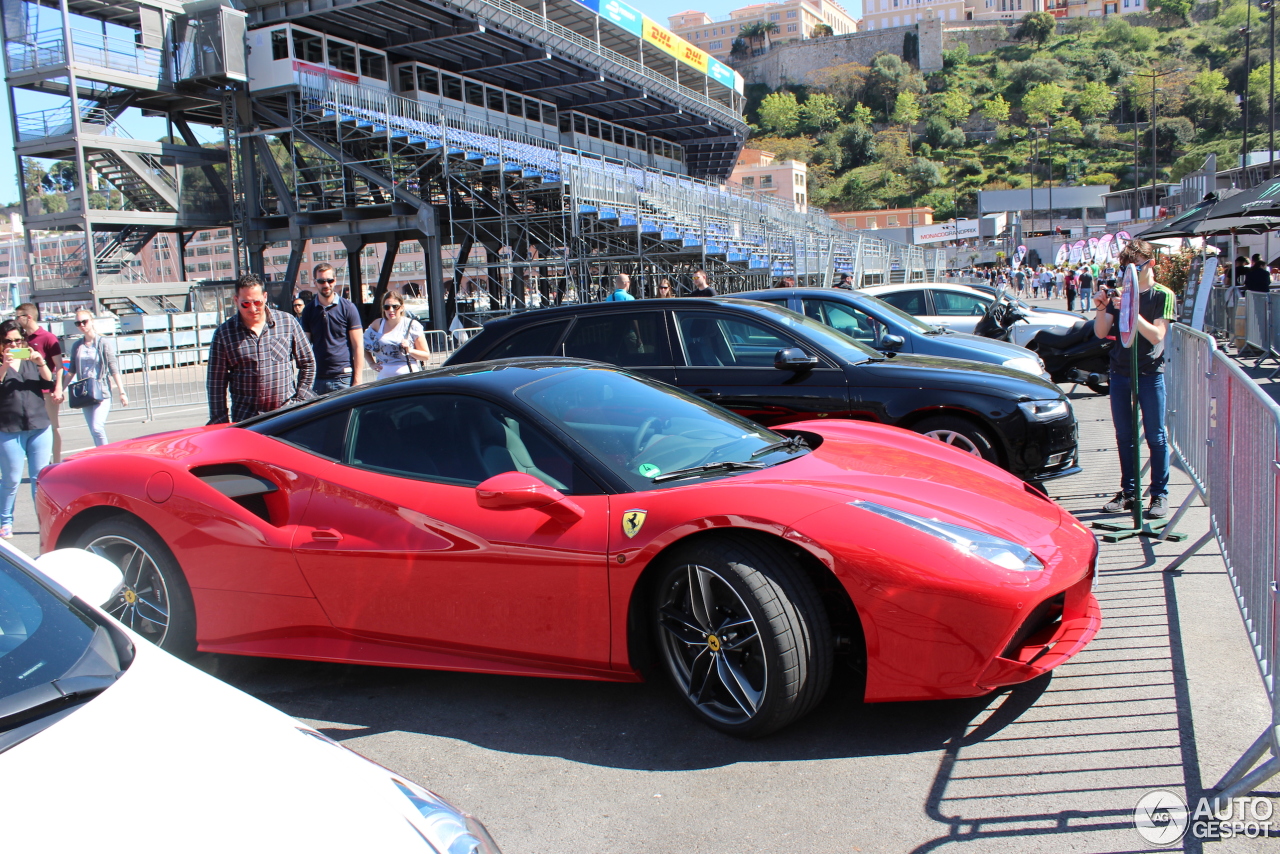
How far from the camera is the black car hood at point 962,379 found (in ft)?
20.5

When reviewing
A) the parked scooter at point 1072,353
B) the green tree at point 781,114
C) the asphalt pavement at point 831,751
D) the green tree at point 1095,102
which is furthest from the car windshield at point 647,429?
the green tree at point 1095,102

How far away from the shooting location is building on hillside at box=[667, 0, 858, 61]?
172 m

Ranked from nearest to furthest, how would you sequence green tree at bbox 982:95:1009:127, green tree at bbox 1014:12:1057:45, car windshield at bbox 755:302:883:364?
car windshield at bbox 755:302:883:364 → green tree at bbox 982:95:1009:127 → green tree at bbox 1014:12:1057:45

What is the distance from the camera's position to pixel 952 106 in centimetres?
14700

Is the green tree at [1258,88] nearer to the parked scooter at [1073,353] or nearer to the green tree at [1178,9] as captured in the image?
the green tree at [1178,9]

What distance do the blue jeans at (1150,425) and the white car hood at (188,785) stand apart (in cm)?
543

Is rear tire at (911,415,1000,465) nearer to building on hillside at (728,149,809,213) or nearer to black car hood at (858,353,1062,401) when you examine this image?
black car hood at (858,353,1062,401)

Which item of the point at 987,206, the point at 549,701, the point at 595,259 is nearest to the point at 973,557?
the point at 549,701

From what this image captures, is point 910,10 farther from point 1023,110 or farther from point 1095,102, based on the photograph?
point 1095,102

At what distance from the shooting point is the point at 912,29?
155m

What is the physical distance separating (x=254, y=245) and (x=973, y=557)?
31611 mm

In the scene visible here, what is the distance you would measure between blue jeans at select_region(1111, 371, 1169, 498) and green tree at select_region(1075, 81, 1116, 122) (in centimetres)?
15351

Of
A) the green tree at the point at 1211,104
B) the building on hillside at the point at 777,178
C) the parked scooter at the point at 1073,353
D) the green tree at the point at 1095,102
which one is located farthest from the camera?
the green tree at the point at 1095,102

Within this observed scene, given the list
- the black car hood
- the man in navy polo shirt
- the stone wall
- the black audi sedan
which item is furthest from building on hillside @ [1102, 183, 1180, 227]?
the man in navy polo shirt
